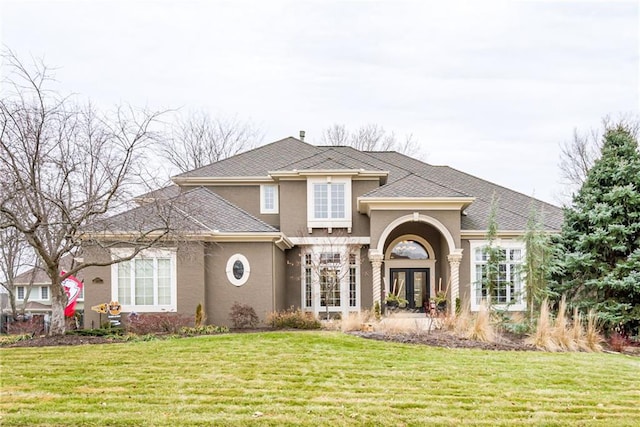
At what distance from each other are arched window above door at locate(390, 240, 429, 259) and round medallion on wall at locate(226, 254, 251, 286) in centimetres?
789

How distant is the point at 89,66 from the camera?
1585 cm

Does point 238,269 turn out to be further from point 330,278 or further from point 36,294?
point 36,294

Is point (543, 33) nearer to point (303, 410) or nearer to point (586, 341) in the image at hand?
point (586, 341)

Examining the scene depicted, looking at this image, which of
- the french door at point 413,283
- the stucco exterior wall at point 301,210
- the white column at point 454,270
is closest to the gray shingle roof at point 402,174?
the stucco exterior wall at point 301,210

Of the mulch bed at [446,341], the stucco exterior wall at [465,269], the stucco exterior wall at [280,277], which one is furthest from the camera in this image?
the stucco exterior wall at [465,269]

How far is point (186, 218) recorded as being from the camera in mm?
16672

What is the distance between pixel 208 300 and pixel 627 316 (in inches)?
485

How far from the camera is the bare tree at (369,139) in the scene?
1801 inches

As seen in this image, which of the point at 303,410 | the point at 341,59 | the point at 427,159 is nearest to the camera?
the point at 303,410

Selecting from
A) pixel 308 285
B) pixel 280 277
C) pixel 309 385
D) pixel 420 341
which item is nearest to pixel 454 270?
pixel 308 285

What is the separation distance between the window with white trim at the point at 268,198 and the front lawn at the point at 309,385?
1154 centimetres

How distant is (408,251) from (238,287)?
341 inches

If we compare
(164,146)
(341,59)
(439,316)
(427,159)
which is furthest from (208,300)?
(427,159)

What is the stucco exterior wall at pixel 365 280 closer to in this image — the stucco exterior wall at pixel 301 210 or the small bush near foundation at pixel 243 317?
the stucco exterior wall at pixel 301 210
